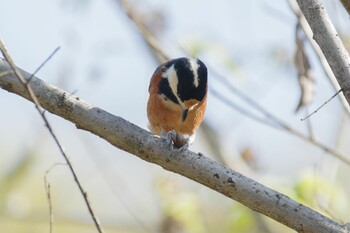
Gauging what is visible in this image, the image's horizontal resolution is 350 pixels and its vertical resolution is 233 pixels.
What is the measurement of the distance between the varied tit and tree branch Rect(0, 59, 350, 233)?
1.00 m

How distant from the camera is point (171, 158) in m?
3.12

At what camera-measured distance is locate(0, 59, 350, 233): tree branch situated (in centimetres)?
302


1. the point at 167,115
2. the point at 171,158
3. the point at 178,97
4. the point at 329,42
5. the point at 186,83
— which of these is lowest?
the point at 167,115

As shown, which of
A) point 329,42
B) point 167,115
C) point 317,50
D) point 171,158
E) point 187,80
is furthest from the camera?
point 167,115

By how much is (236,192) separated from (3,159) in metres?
5.33

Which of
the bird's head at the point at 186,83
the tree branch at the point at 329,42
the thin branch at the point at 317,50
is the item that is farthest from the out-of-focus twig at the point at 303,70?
the tree branch at the point at 329,42

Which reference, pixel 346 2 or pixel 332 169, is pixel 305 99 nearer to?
pixel 346 2

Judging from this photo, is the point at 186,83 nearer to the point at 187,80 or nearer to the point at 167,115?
the point at 187,80

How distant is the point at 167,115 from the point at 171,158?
59.2 inches

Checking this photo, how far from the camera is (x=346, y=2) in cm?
303

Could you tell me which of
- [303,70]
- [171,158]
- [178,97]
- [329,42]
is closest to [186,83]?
[178,97]

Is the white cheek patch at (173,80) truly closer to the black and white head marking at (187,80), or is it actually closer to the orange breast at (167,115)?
the black and white head marking at (187,80)

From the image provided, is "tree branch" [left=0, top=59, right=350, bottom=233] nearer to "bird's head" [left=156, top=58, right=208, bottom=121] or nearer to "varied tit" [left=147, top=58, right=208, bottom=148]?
"varied tit" [left=147, top=58, right=208, bottom=148]

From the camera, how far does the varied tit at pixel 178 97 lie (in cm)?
429
